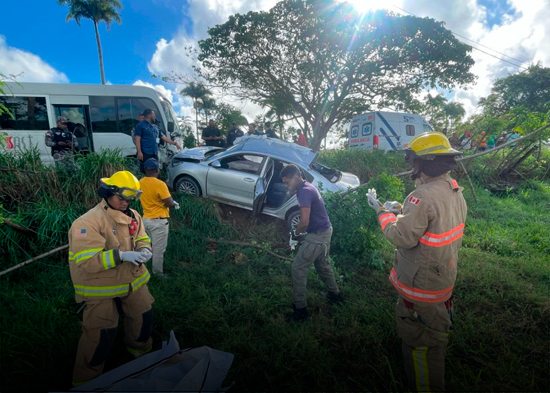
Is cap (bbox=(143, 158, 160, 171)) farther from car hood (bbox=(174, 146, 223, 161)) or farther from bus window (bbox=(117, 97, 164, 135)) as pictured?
bus window (bbox=(117, 97, 164, 135))

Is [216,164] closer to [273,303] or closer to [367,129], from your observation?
[273,303]

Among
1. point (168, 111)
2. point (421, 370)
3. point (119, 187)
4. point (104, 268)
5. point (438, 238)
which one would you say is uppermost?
point (168, 111)

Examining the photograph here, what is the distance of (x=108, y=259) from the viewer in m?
1.76

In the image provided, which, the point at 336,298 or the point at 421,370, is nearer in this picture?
the point at 421,370

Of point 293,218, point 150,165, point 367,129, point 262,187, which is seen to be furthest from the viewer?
point 367,129

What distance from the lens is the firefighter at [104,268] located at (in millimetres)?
1757

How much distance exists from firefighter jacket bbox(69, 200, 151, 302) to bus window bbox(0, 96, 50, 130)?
7662 mm

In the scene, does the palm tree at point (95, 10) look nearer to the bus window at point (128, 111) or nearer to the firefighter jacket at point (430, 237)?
the bus window at point (128, 111)

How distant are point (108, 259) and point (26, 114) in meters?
8.33

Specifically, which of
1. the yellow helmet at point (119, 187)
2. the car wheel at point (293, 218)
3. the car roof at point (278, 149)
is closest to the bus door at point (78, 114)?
the car roof at point (278, 149)

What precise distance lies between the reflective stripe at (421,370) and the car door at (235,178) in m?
3.83

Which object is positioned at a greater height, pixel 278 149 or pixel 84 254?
pixel 278 149

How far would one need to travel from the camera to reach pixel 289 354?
235 centimetres

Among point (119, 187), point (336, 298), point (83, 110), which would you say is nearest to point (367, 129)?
point (336, 298)
